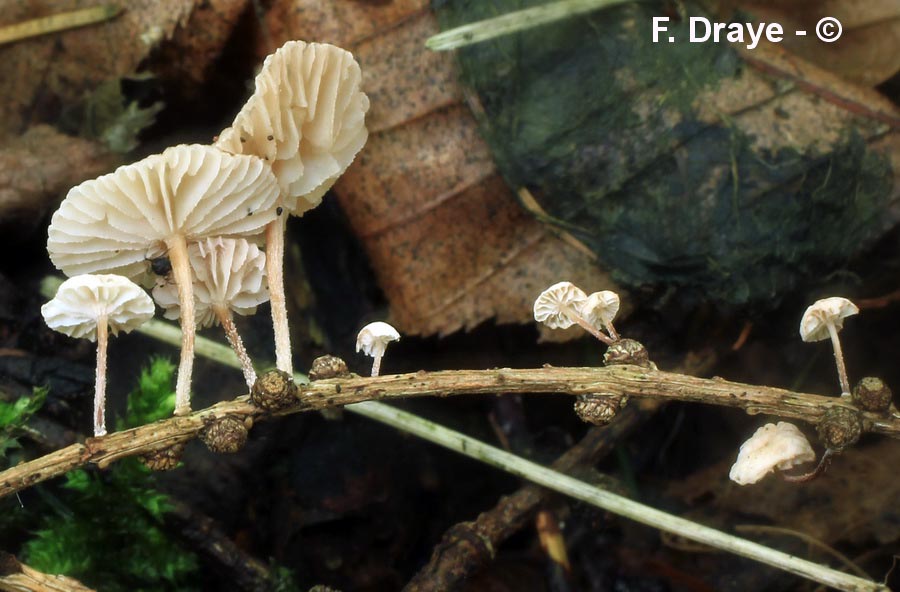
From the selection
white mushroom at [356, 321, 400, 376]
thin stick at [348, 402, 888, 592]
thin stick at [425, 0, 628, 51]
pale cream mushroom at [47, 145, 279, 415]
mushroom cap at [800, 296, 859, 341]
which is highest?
thin stick at [425, 0, 628, 51]

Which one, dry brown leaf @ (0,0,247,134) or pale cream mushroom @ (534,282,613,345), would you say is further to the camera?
dry brown leaf @ (0,0,247,134)

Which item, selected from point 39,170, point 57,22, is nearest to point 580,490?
point 39,170

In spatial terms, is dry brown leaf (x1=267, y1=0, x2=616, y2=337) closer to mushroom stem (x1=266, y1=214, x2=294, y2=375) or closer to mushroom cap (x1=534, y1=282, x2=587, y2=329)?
mushroom cap (x1=534, y1=282, x2=587, y2=329)

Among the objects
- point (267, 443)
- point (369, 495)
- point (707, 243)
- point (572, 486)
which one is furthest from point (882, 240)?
point (267, 443)

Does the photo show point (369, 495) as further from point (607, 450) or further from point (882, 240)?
point (882, 240)

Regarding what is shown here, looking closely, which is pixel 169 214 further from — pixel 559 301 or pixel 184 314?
pixel 559 301

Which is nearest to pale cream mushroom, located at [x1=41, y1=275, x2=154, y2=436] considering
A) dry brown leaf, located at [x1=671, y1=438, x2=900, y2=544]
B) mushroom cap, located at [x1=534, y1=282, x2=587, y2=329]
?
mushroom cap, located at [x1=534, y1=282, x2=587, y2=329]

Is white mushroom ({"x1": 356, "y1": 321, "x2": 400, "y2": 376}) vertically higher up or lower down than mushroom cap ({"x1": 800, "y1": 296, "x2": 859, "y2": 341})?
higher up
